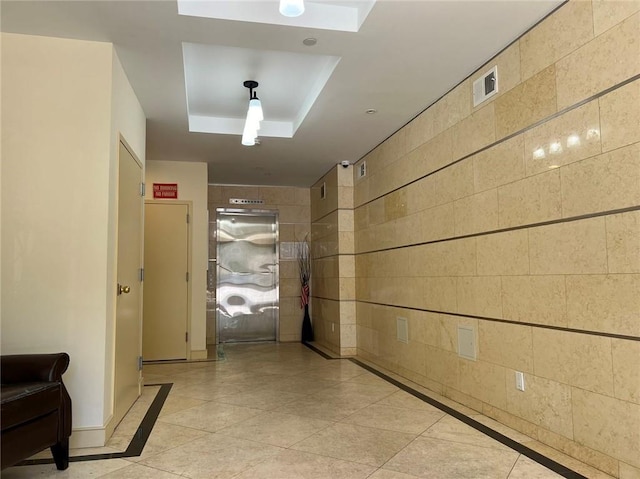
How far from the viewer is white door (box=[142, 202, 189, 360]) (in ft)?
20.2

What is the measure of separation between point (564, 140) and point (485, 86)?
0.99 meters

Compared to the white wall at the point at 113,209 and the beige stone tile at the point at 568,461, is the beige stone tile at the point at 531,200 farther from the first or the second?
the white wall at the point at 113,209

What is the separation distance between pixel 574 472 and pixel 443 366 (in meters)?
1.66

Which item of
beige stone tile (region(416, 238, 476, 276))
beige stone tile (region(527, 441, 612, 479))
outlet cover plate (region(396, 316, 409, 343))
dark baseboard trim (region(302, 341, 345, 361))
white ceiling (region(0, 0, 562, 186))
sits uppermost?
white ceiling (region(0, 0, 562, 186))

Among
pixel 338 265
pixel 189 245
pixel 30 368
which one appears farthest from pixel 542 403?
pixel 189 245

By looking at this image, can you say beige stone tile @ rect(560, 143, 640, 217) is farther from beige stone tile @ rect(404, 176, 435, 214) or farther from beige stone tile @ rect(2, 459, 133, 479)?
beige stone tile @ rect(2, 459, 133, 479)

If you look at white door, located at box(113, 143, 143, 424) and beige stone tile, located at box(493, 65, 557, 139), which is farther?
white door, located at box(113, 143, 143, 424)

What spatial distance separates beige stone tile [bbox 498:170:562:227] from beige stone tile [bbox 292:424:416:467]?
1.67m

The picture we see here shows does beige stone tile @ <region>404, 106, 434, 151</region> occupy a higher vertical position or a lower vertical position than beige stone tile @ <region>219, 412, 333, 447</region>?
higher

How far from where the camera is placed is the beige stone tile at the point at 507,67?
3.17m

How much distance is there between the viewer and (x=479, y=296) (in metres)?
3.55

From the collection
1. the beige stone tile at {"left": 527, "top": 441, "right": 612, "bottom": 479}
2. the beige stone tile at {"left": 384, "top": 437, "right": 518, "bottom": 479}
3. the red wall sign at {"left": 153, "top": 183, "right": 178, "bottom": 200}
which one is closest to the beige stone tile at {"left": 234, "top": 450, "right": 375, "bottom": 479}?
the beige stone tile at {"left": 384, "top": 437, "right": 518, "bottom": 479}

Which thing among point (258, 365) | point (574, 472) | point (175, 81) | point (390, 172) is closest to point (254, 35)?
point (175, 81)

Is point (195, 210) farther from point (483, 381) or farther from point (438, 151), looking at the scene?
point (483, 381)
